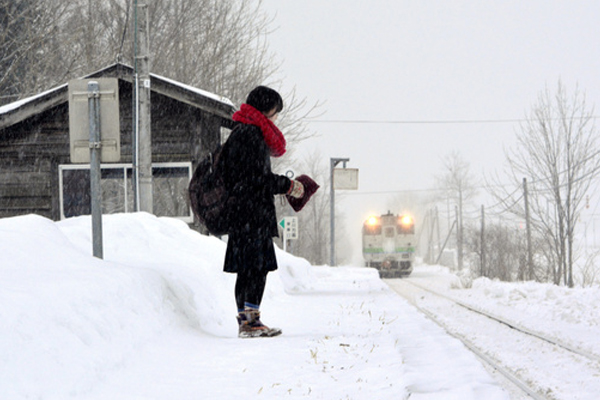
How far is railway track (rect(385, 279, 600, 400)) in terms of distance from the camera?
425 centimetres

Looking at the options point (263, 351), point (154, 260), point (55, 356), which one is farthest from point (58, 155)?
point (55, 356)

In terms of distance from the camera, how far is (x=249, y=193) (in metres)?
5.28

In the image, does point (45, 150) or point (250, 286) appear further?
point (45, 150)

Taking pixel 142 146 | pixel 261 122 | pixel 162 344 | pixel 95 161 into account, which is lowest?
pixel 162 344

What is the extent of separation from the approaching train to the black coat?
26.7 m

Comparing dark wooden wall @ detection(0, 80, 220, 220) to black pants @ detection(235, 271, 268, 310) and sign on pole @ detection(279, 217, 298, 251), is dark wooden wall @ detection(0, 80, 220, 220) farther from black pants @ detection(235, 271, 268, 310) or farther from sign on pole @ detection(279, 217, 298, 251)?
black pants @ detection(235, 271, 268, 310)

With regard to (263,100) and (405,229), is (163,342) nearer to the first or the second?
(263,100)

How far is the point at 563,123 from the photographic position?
17266 mm

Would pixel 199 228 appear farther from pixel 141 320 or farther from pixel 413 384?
pixel 413 384

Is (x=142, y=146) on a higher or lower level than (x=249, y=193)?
higher

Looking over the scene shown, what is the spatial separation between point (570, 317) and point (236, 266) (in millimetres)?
5312

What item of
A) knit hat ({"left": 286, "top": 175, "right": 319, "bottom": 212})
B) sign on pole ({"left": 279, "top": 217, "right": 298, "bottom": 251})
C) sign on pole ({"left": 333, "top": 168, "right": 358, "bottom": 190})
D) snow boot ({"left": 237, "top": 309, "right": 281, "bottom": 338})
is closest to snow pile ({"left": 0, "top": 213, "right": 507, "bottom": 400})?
snow boot ({"left": 237, "top": 309, "right": 281, "bottom": 338})

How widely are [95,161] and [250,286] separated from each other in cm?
181

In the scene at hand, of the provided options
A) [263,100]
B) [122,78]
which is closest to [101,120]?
[263,100]
